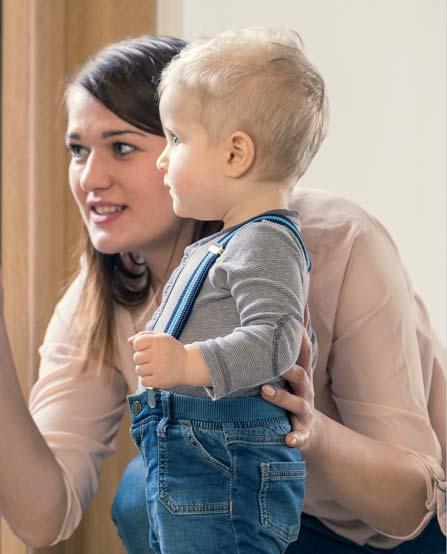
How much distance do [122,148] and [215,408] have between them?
69cm

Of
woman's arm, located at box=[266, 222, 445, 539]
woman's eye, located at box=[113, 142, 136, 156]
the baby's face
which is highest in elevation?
the baby's face

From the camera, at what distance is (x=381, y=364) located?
158 centimetres

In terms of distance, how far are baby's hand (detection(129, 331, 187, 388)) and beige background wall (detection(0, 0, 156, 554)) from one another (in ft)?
3.90

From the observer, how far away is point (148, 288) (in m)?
1.84

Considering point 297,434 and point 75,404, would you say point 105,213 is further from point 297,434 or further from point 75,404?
point 297,434

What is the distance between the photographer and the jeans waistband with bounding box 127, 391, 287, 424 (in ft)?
3.77

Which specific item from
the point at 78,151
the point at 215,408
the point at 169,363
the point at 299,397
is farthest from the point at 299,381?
the point at 78,151

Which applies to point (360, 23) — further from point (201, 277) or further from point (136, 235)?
point (201, 277)

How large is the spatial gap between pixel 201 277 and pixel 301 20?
1.10 metres

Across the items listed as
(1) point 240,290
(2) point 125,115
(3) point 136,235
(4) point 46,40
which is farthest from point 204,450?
(4) point 46,40

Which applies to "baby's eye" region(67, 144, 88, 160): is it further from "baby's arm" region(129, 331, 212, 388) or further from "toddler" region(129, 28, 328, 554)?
"baby's arm" region(129, 331, 212, 388)

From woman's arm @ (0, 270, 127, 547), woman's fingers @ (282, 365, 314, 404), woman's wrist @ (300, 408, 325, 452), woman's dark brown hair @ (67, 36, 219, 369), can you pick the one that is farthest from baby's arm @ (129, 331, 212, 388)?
woman's dark brown hair @ (67, 36, 219, 369)

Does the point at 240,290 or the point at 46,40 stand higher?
the point at 46,40

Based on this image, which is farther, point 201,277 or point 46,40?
point 46,40
